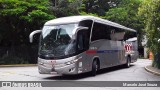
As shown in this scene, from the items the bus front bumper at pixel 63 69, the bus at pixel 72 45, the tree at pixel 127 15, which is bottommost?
the bus front bumper at pixel 63 69

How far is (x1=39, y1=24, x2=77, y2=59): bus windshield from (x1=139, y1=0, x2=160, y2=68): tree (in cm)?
497

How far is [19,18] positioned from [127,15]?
994 inches

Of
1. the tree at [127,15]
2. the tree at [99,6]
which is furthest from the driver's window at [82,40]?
the tree at [99,6]

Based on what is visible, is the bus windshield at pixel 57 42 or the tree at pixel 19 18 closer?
the bus windshield at pixel 57 42

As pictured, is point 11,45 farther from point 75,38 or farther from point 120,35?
point 75,38

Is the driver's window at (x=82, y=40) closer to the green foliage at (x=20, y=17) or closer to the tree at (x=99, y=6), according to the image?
the green foliage at (x=20, y=17)

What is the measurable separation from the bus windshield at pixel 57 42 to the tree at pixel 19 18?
14.0 meters

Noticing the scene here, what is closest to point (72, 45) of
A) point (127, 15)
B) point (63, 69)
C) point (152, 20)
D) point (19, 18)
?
point (63, 69)

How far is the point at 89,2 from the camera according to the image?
181ft

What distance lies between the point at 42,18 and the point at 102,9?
23.6 m

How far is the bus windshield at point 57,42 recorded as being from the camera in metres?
16.4

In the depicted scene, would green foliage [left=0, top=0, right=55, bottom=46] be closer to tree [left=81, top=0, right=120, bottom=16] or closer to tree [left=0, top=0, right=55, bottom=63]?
tree [left=0, top=0, right=55, bottom=63]

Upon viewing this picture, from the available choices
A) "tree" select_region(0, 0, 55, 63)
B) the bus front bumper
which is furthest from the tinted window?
"tree" select_region(0, 0, 55, 63)

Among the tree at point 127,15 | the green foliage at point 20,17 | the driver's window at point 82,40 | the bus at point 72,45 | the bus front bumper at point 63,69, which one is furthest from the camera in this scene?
the tree at point 127,15
